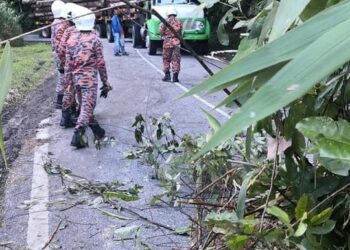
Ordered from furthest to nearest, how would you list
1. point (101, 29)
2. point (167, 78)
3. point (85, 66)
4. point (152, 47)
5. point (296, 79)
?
point (101, 29) < point (152, 47) < point (167, 78) < point (85, 66) < point (296, 79)

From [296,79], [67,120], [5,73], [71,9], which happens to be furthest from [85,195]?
[67,120]

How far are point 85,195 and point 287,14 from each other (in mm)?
3713

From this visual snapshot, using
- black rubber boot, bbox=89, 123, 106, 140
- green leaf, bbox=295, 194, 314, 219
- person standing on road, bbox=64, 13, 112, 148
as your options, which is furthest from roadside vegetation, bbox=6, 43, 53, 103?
green leaf, bbox=295, 194, 314, 219

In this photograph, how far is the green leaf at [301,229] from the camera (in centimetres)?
157

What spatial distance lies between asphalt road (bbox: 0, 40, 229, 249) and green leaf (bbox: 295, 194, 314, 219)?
49 cm

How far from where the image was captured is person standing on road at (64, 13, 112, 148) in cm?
756

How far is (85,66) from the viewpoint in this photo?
304 inches

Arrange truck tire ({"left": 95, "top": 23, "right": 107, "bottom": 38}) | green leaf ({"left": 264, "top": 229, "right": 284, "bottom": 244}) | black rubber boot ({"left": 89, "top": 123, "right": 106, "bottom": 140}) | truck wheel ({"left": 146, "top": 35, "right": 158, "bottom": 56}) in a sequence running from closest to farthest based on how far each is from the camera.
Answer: green leaf ({"left": 264, "top": 229, "right": 284, "bottom": 244})
black rubber boot ({"left": 89, "top": 123, "right": 106, "bottom": 140})
truck wheel ({"left": 146, "top": 35, "right": 158, "bottom": 56})
truck tire ({"left": 95, "top": 23, "right": 107, "bottom": 38})

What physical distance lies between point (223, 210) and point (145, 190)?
349cm

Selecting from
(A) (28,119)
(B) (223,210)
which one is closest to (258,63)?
(B) (223,210)

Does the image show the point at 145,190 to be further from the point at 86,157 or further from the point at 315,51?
the point at 315,51

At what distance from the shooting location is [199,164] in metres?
3.28

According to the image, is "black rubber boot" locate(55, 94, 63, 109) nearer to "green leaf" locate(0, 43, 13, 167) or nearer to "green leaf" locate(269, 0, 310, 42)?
"green leaf" locate(0, 43, 13, 167)

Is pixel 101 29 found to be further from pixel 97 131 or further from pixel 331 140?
pixel 331 140
